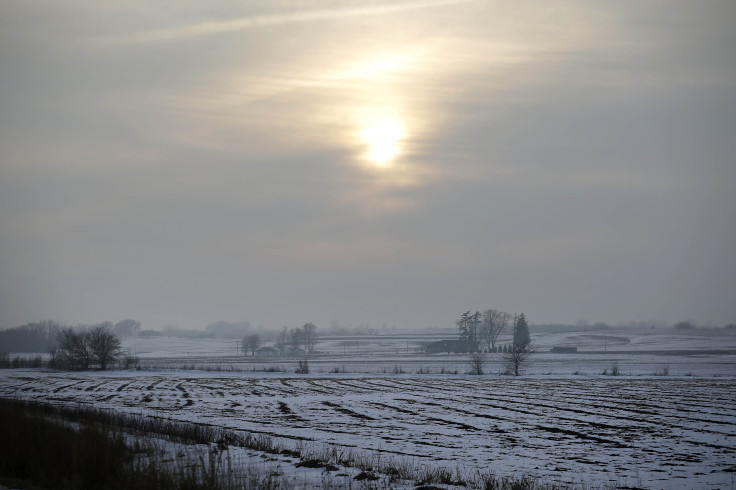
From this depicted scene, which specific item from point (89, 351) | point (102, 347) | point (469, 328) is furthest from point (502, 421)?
point (469, 328)

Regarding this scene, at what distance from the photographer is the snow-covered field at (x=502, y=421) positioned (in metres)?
19.8

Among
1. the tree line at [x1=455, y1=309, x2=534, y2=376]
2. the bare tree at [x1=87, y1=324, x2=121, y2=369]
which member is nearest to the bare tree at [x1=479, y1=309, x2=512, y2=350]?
the tree line at [x1=455, y1=309, x2=534, y2=376]

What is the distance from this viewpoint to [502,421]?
31.0 meters

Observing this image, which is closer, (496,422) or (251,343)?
(496,422)

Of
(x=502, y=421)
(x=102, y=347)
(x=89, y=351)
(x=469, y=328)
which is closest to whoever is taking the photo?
(x=502, y=421)

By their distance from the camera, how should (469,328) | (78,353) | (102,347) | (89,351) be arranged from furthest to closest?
(469,328), (89,351), (78,353), (102,347)

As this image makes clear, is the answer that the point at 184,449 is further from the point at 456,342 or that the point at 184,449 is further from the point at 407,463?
the point at 456,342

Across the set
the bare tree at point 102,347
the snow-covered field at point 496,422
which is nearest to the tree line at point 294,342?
the bare tree at point 102,347

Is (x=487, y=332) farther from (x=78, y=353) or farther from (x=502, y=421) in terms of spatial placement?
(x=502, y=421)

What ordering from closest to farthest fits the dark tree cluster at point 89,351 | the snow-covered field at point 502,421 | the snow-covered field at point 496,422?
the snow-covered field at point 496,422 < the snow-covered field at point 502,421 < the dark tree cluster at point 89,351

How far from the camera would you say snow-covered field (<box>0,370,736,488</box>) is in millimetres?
19792

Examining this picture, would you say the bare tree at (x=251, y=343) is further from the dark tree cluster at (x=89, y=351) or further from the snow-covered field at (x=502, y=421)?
the snow-covered field at (x=502, y=421)

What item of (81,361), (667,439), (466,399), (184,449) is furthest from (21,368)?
(667,439)

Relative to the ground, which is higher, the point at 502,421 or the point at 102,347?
the point at 102,347
